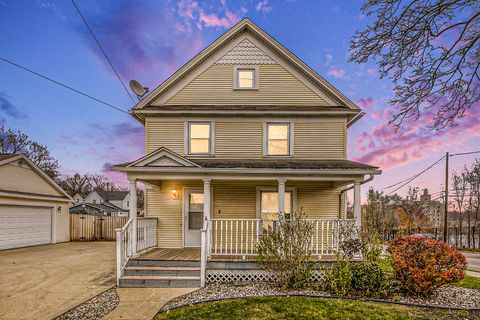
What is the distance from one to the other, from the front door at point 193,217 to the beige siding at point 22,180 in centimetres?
1017

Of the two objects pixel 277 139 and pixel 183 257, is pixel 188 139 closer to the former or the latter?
pixel 277 139

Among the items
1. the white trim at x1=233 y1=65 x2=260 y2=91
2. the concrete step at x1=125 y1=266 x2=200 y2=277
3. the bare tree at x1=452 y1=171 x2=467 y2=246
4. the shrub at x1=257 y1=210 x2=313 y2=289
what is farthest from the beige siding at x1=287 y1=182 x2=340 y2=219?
the bare tree at x1=452 y1=171 x2=467 y2=246

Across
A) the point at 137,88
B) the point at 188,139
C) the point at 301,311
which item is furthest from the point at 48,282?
the point at 137,88

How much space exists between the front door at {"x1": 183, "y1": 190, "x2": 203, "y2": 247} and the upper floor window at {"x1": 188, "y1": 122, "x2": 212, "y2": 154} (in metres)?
1.53

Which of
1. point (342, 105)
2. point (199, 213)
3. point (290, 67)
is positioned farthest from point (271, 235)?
point (290, 67)

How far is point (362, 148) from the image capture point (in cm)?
1617

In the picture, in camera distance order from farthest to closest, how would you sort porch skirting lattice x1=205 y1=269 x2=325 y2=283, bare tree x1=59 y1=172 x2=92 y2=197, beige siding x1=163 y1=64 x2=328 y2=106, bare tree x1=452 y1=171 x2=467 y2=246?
1. bare tree x1=59 y1=172 x2=92 y2=197
2. bare tree x1=452 y1=171 x2=467 y2=246
3. beige siding x1=163 y1=64 x2=328 y2=106
4. porch skirting lattice x1=205 y1=269 x2=325 y2=283

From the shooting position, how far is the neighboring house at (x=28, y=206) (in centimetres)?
1334

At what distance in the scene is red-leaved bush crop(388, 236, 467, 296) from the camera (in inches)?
232

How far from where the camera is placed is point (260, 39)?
1057 centimetres

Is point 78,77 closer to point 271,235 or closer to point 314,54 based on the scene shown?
point 314,54

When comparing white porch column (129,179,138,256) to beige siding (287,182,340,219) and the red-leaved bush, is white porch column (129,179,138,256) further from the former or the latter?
the red-leaved bush

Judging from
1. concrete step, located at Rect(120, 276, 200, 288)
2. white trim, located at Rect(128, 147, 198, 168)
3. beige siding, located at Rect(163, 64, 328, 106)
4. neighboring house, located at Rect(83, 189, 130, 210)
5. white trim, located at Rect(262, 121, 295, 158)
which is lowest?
neighboring house, located at Rect(83, 189, 130, 210)

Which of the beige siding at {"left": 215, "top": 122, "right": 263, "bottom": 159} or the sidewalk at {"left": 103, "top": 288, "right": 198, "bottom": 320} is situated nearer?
the sidewalk at {"left": 103, "top": 288, "right": 198, "bottom": 320}
